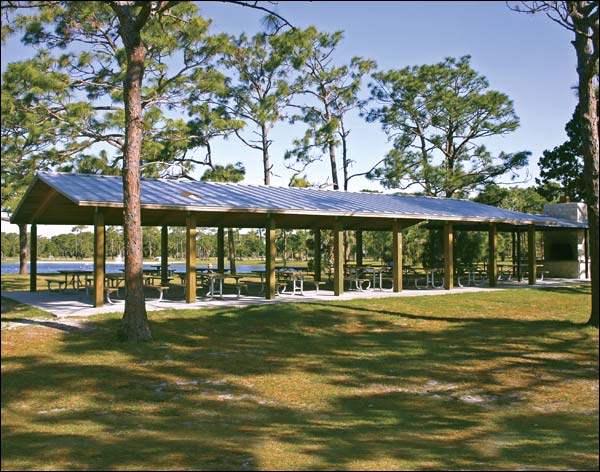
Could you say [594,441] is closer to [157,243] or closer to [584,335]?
[584,335]

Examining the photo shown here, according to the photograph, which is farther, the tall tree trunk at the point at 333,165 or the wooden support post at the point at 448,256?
the tall tree trunk at the point at 333,165

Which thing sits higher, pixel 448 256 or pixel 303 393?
pixel 448 256

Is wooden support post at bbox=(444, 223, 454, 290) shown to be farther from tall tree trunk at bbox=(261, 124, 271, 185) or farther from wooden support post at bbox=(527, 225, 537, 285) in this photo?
tall tree trunk at bbox=(261, 124, 271, 185)

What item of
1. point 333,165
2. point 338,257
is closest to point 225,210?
point 338,257

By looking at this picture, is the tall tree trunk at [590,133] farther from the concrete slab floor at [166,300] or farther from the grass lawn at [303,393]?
the concrete slab floor at [166,300]

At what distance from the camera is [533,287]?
61.5 feet

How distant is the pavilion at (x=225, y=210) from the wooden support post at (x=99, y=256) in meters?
0.02

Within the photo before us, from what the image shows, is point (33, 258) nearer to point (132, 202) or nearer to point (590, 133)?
point (132, 202)

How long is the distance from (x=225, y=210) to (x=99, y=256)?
2.97m

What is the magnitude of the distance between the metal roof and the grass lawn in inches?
104

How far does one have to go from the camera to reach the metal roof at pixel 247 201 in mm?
A: 12461

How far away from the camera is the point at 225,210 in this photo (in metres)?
13.2

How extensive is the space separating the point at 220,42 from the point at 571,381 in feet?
60.0

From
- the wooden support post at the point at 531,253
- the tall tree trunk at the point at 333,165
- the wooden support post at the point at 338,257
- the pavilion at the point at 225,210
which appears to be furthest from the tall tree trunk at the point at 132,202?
the tall tree trunk at the point at 333,165
